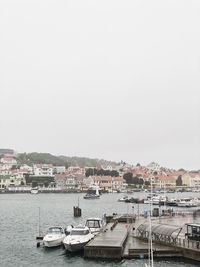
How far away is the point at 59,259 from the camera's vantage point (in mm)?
31953

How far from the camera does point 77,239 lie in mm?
33156

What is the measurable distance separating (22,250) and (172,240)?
451 inches

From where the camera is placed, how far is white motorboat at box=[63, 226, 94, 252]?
3262 cm

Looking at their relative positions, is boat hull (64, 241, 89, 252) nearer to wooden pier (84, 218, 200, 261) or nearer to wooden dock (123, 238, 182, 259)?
wooden pier (84, 218, 200, 261)

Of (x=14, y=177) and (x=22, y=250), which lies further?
(x=14, y=177)

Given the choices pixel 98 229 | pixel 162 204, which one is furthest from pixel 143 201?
pixel 98 229

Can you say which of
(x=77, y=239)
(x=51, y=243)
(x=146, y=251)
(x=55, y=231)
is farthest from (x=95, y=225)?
(x=146, y=251)

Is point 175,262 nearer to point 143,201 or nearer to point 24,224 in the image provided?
point 24,224

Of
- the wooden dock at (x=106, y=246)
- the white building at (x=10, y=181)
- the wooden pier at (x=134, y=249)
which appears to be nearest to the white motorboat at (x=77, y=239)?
the wooden dock at (x=106, y=246)

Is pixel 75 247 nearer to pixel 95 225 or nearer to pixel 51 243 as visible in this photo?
pixel 51 243

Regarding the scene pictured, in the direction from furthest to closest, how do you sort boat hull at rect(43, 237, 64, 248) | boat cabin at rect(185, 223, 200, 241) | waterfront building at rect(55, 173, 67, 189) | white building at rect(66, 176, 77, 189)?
white building at rect(66, 176, 77, 189), waterfront building at rect(55, 173, 67, 189), boat hull at rect(43, 237, 64, 248), boat cabin at rect(185, 223, 200, 241)

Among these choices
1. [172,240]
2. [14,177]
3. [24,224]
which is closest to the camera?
[172,240]

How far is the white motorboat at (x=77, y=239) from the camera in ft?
107

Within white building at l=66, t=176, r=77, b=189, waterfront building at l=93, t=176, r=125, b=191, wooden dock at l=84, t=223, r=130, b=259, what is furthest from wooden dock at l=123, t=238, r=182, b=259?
white building at l=66, t=176, r=77, b=189
